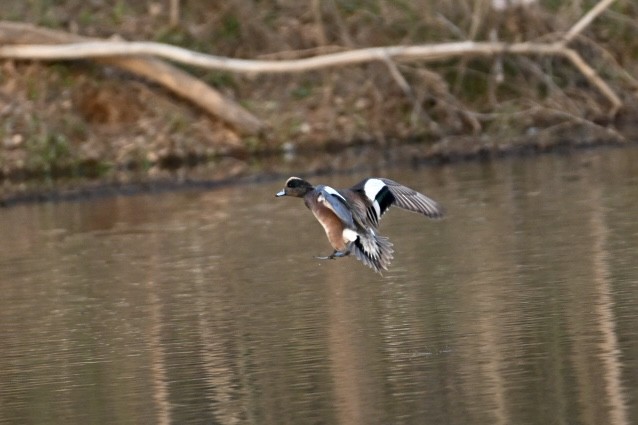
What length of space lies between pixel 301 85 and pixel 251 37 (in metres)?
1.34

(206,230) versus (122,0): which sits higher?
(122,0)

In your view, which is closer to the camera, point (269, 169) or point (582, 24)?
point (269, 169)

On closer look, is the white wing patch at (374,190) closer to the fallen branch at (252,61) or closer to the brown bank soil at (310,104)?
the brown bank soil at (310,104)

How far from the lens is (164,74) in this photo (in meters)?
20.9

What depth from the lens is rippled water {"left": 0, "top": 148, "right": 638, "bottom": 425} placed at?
24.5 ft

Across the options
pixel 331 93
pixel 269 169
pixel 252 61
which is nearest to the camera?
pixel 269 169

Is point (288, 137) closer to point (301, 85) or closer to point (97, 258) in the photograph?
point (301, 85)

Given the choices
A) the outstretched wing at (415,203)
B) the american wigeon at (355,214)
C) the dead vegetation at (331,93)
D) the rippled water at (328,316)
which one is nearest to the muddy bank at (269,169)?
the dead vegetation at (331,93)

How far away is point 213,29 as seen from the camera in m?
23.5

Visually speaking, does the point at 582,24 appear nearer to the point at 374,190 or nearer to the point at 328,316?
the point at 374,190

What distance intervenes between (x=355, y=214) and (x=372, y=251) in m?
0.30

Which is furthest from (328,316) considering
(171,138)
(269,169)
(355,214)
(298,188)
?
(171,138)

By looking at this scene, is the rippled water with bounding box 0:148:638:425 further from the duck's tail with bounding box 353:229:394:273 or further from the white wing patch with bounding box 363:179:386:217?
the white wing patch with bounding box 363:179:386:217

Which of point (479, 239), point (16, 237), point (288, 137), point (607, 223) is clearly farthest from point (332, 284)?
point (288, 137)
